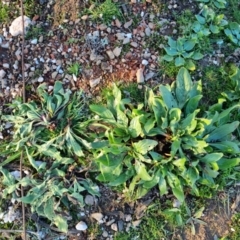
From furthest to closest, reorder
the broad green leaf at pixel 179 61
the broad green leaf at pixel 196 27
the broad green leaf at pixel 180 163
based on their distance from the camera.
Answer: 1. the broad green leaf at pixel 196 27
2. the broad green leaf at pixel 179 61
3. the broad green leaf at pixel 180 163

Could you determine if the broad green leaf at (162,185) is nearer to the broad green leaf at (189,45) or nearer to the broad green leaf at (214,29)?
the broad green leaf at (189,45)

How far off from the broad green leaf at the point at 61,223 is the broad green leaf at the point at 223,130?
1147mm

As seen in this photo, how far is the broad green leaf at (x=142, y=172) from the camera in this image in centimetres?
304

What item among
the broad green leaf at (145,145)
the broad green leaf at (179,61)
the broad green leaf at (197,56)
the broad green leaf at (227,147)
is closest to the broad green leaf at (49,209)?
the broad green leaf at (145,145)

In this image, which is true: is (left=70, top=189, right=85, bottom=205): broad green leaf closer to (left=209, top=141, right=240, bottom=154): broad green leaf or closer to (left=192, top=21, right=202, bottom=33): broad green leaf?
(left=209, top=141, right=240, bottom=154): broad green leaf

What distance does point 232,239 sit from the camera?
3.29 metres

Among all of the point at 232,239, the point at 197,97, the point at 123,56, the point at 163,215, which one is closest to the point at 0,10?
the point at 123,56

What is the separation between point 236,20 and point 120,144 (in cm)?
139

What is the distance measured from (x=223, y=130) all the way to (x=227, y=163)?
23 centimetres

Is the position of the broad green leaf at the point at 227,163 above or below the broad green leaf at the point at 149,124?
below

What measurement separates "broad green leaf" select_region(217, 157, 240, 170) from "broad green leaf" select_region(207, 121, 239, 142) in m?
0.17

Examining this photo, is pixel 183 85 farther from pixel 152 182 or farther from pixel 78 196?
pixel 78 196

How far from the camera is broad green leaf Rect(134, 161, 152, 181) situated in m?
3.04

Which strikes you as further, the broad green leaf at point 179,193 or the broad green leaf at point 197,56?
the broad green leaf at point 197,56
